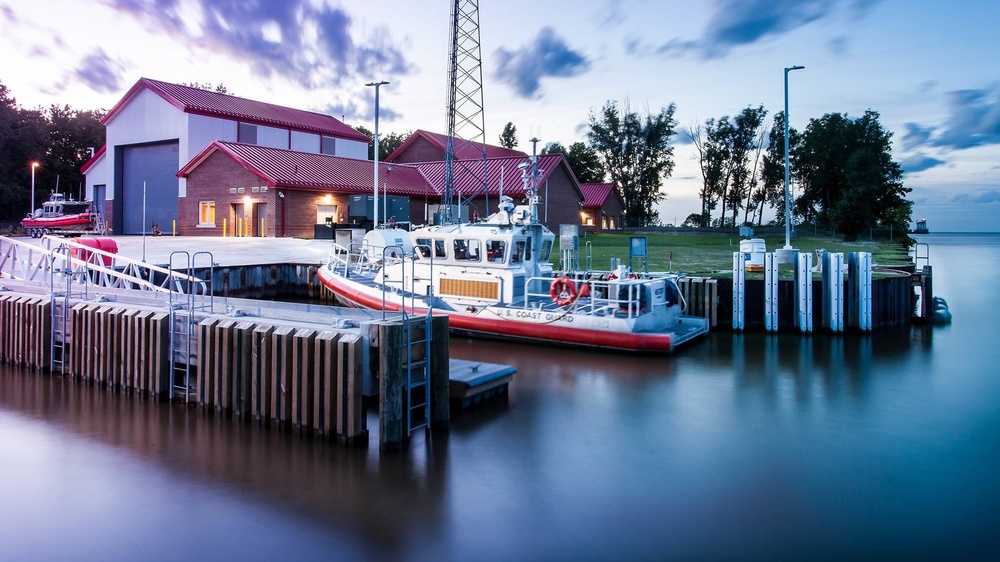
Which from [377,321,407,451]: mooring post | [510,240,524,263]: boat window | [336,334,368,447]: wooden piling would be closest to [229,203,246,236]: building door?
[510,240,524,263]: boat window

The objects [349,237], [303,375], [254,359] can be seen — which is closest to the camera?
[303,375]

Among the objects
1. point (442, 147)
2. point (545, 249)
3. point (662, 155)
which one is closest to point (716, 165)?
point (662, 155)

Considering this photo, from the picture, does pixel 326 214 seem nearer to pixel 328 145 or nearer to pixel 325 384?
pixel 328 145

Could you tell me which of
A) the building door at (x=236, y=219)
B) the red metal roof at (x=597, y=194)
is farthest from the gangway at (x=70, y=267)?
the red metal roof at (x=597, y=194)

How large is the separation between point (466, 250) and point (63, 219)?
106ft

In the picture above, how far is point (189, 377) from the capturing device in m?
10.5

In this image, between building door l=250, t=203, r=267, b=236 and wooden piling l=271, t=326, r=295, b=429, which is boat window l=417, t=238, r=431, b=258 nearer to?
wooden piling l=271, t=326, r=295, b=429

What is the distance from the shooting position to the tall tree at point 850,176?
46938 millimetres

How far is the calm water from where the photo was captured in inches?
259

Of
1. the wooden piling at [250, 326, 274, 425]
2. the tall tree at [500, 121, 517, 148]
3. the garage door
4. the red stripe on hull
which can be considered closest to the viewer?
the wooden piling at [250, 326, 274, 425]

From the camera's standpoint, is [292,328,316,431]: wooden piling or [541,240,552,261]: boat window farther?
[541,240,552,261]: boat window

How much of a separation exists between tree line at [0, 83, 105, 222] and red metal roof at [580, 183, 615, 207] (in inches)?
1560

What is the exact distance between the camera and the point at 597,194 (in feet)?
180

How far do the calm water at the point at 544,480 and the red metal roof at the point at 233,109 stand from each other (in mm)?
34525
